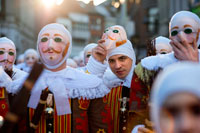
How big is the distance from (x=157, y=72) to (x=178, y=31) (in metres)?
0.61

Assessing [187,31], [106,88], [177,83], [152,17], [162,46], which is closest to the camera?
[177,83]

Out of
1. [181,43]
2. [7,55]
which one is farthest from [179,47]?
[7,55]

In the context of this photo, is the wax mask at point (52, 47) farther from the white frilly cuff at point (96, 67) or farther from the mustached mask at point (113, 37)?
the mustached mask at point (113, 37)

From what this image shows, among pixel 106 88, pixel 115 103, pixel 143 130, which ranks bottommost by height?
pixel 143 130

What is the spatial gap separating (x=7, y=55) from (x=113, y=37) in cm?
192

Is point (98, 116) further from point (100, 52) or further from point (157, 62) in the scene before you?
point (157, 62)

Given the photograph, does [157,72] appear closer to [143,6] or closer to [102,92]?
[102,92]

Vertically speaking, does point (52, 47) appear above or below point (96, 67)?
above

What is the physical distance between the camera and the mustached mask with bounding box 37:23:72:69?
3.77m

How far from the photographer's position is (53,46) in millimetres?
3771

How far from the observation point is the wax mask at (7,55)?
5.22m

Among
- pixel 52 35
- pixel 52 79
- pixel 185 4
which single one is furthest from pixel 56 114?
pixel 185 4

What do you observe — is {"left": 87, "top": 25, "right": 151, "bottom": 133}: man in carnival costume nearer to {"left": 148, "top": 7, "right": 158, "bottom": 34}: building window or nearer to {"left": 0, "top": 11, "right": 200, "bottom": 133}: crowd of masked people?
{"left": 0, "top": 11, "right": 200, "bottom": 133}: crowd of masked people

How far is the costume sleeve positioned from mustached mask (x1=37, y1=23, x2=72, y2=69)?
63 cm
